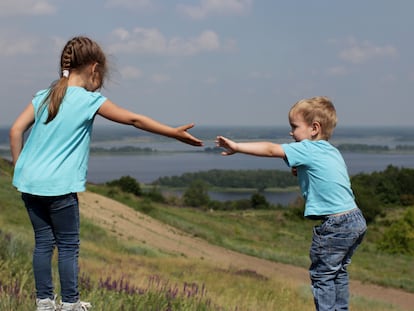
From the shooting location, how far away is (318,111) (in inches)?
146

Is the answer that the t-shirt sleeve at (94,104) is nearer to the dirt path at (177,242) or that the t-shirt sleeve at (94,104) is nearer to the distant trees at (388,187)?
the dirt path at (177,242)

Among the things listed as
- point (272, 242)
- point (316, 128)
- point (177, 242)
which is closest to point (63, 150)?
point (316, 128)

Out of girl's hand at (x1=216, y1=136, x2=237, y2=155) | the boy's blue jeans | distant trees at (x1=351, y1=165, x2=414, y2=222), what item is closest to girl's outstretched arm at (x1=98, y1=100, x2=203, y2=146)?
girl's hand at (x1=216, y1=136, x2=237, y2=155)

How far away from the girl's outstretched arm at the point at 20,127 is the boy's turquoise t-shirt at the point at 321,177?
1488mm

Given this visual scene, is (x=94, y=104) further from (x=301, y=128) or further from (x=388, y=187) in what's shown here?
(x=388, y=187)

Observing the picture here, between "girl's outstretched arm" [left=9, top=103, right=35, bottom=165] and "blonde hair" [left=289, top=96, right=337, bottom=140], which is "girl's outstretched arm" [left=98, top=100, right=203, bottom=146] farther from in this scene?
"blonde hair" [left=289, top=96, right=337, bottom=140]

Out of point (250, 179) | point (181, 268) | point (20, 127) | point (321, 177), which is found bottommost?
point (181, 268)

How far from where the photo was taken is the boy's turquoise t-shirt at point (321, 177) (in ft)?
12.0

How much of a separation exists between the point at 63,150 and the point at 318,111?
1494 millimetres

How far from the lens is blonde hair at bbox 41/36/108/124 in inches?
142

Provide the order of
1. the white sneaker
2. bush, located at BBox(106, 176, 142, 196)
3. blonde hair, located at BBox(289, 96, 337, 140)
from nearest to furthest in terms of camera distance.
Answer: the white sneaker, blonde hair, located at BBox(289, 96, 337, 140), bush, located at BBox(106, 176, 142, 196)

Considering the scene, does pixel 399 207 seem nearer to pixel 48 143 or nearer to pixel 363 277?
pixel 363 277

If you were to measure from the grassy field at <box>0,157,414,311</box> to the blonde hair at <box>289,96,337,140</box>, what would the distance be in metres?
1.76

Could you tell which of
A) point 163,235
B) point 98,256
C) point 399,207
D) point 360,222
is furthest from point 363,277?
point 399,207
